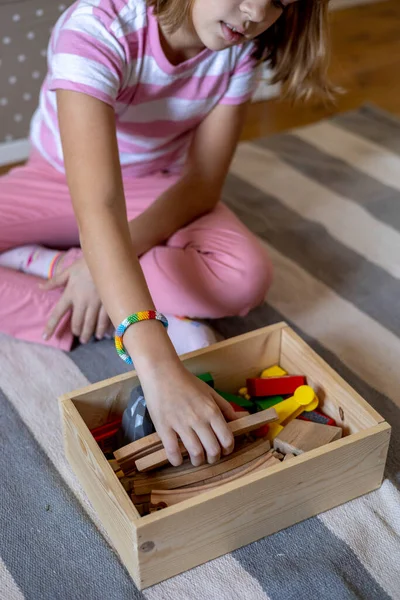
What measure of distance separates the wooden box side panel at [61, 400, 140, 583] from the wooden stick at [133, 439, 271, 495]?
0.04 meters

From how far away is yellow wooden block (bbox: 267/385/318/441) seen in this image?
0.94 meters

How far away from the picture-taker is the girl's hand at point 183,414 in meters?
0.78

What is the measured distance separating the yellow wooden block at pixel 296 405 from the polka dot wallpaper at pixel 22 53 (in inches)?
38.5

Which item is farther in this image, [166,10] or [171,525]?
[166,10]

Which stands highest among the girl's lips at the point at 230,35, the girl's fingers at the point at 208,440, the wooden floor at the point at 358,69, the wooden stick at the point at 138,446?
the girl's lips at the point at 230,35

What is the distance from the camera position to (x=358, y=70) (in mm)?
2139

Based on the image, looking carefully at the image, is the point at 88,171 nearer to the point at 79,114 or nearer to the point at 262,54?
the point at 79,114

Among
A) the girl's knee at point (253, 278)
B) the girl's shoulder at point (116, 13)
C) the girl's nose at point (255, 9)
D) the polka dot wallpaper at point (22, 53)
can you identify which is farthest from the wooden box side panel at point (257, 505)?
the polka dot wallpaper at point (22, 53)

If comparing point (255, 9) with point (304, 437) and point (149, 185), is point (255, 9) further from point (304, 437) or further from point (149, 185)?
point (304, 437)

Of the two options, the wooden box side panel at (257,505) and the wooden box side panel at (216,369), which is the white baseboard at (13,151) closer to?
the wooden box side panel at (216,369)

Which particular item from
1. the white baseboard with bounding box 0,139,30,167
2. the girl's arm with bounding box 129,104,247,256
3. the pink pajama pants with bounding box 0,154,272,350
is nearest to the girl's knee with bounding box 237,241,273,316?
the pink pajama pants with bounding box 0,154,272,350

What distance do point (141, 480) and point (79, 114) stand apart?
1.48ft

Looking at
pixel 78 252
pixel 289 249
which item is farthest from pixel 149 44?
pixel 289 249

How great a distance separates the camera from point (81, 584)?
2.64ft
